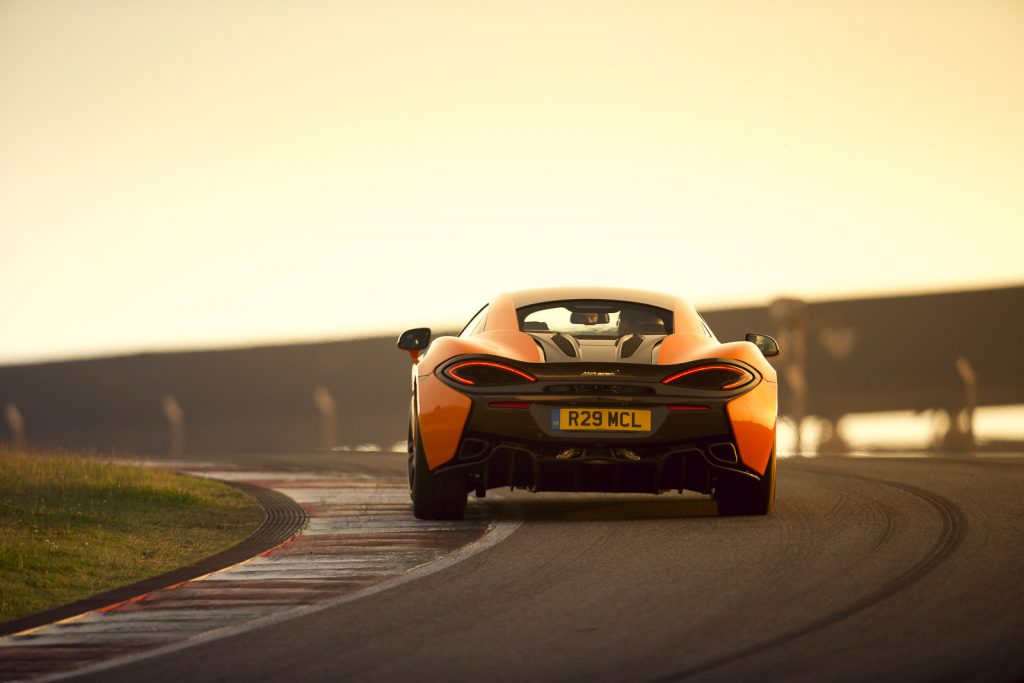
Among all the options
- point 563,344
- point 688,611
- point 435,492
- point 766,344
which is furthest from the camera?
point 766,344

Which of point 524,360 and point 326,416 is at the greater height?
point 524,360

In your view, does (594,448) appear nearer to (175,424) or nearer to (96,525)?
(96,525)

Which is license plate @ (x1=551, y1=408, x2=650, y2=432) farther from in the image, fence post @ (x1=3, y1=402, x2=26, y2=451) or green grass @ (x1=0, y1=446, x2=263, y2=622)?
fence post @ (x1=3, y1=402, x2=26, y2=451)

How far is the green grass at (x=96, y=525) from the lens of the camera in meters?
8.40

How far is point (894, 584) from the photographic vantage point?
7.14m

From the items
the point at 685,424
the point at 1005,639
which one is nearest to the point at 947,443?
the point at 685,424

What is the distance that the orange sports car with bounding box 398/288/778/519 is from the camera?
937 cm

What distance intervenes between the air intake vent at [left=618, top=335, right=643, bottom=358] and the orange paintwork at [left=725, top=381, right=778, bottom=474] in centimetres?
65

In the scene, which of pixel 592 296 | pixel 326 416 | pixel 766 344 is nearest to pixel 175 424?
pixel 326 416

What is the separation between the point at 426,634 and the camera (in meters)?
6.32

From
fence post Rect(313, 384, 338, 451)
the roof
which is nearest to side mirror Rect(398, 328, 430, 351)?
the roof

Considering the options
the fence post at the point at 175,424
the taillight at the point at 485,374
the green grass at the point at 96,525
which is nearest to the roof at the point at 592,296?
the taillight at the point at 485,374

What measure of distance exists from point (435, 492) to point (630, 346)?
4.76 ft

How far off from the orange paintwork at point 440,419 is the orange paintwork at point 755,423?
1.49m
